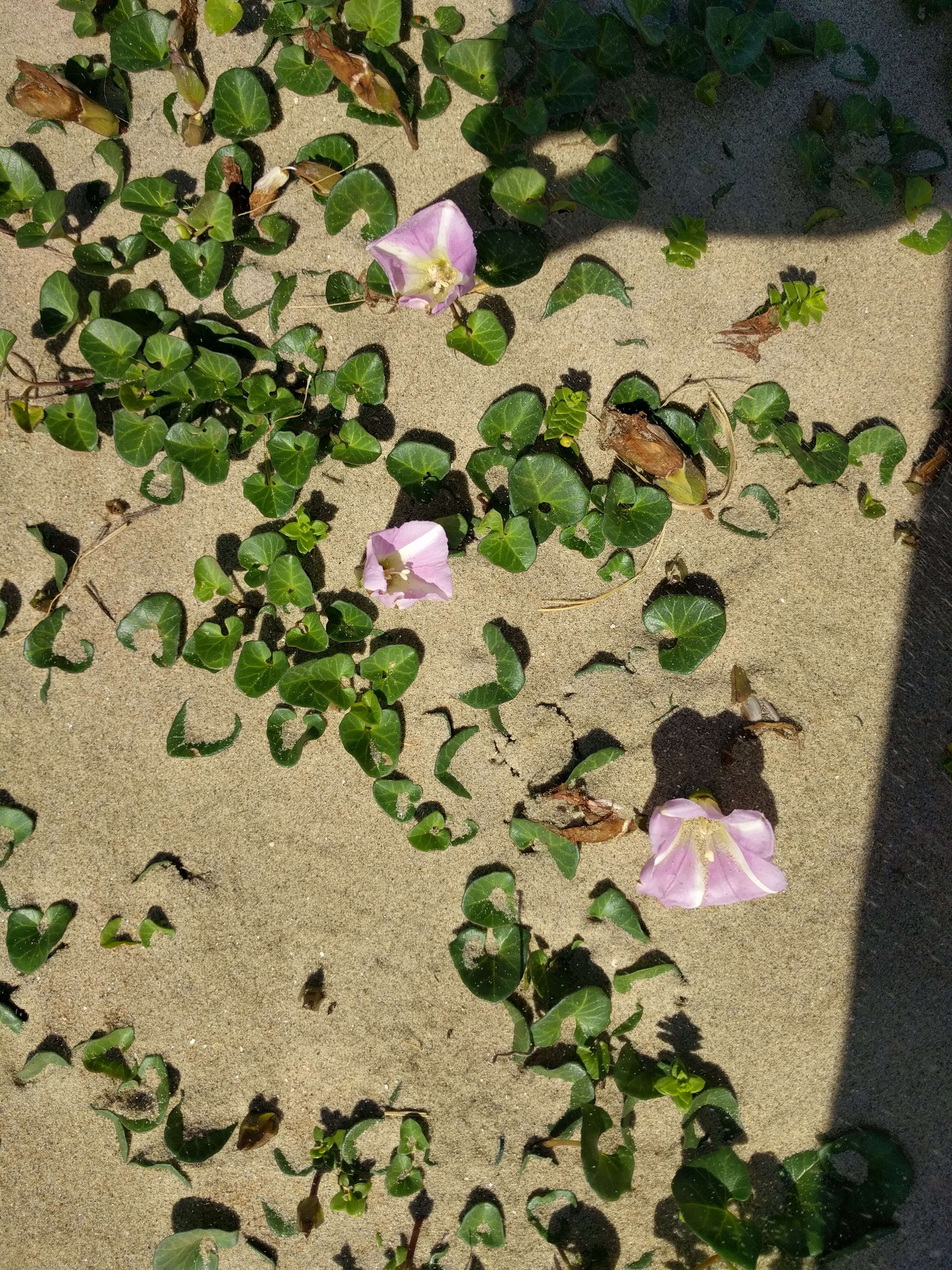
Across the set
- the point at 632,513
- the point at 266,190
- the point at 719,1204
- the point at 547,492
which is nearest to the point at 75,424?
the point at 266,190

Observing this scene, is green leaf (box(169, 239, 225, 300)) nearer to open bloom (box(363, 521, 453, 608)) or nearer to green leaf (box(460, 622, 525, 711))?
open bloom (box(363, 521, 453, 608))

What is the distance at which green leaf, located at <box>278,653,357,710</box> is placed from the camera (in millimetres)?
2744

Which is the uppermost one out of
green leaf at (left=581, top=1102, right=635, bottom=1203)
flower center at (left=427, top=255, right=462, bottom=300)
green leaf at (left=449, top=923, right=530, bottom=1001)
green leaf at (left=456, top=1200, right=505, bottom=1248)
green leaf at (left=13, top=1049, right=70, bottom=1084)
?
flower center at (left=427, top=255, right=462, bottom=300)

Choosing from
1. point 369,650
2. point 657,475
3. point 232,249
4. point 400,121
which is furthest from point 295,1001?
point 400,121

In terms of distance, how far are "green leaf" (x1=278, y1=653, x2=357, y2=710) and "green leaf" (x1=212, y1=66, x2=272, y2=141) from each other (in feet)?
5.91

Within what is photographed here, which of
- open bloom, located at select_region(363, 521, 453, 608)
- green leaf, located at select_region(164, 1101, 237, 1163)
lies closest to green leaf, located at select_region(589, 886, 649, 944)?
open bloom, located at select_region(363, 521, 453, 608)

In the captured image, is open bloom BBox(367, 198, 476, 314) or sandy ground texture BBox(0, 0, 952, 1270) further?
sandy ground texture BBox(0, 0, 952, 1270)

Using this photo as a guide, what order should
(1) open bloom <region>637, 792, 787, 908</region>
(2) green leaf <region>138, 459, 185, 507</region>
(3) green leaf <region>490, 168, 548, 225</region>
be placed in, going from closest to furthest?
(1) open bloom <region>637, 792, 787, 908</region> < (3) green leaf <region>490, 168, 548, 225</region> < (2) green leaf <region>138, 459, 185, 507</region>

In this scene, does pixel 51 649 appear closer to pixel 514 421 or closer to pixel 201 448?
pixel 201 448

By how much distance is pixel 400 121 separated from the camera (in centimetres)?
280

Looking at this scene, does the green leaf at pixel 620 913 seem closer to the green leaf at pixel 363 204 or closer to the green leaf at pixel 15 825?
the green leaf at pixel 15 825

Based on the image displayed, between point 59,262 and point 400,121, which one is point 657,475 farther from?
point 59,262

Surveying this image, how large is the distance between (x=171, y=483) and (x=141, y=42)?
1.47 m

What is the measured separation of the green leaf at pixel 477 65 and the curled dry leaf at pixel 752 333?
1.11 metres
